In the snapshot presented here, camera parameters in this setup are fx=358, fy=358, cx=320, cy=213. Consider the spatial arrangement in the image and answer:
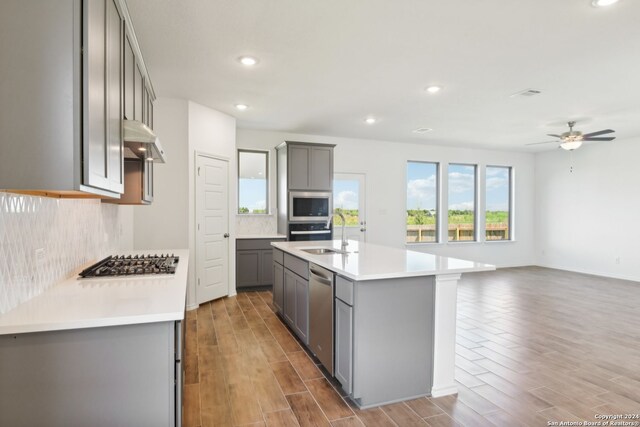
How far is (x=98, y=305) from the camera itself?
159cm

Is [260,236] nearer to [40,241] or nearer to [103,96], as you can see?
[40,241]

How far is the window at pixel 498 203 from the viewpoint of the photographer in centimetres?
835

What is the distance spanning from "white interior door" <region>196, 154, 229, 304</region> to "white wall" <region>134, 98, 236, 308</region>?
4.6 inches

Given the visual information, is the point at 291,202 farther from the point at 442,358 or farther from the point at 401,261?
the point at 442,358

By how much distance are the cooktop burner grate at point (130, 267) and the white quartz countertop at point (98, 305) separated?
0.10 meters

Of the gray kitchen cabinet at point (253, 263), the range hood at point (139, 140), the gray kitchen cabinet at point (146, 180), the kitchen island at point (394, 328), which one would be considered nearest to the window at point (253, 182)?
the gray kitchen cabinet at point (253, 263)

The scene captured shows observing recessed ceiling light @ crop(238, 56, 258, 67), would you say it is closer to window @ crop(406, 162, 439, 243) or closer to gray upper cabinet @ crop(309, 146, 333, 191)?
gray upper cabinet @ crop(309, 146, 333, 191)

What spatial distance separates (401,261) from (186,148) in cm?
320

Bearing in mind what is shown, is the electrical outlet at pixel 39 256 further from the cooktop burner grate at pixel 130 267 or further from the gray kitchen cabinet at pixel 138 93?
the gray kitchen cabinet at pixel 138 93

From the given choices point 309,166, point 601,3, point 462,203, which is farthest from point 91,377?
point 462,203

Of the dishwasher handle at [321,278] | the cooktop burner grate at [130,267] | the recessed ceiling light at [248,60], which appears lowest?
the dishwasher handle at [321,278]

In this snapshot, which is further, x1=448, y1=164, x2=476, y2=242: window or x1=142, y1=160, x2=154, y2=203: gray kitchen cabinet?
x1=448, y1=164, x2=476, y2=242: window

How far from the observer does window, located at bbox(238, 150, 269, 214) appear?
630cm

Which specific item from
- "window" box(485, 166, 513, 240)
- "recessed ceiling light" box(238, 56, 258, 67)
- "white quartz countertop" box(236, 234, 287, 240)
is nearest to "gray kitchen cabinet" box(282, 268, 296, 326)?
"white quartz countertop" box(236, 234, 287, 240)
